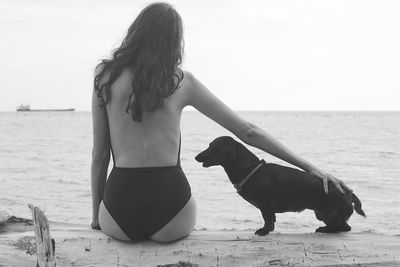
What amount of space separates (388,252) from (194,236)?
144 centimetres

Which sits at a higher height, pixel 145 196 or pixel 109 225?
pixel 145 196

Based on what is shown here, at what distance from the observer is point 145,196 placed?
3.61 meters

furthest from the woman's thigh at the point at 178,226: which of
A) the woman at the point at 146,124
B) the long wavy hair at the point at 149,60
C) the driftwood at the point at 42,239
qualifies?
the driftwood at the point at 42,239

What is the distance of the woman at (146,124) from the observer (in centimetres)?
347

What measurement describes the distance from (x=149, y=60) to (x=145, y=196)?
3.06 ft

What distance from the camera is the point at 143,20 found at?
11.6ft

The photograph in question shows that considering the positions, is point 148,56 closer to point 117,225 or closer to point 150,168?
point 150,168

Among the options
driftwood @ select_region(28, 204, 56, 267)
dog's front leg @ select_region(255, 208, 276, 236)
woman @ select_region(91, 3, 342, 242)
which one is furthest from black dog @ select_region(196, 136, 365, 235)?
driftwood @ select_region(28, 204, 56, 267)

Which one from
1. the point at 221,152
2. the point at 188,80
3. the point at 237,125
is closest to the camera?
the point at 188,80

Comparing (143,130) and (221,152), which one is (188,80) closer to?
(143,130)

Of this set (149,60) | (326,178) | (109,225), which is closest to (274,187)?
(326,178)

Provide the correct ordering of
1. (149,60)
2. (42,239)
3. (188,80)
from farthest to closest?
(188,80), (149,60), (42,239)

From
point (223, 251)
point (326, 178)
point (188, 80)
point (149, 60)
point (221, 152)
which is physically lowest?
point (223, 251)

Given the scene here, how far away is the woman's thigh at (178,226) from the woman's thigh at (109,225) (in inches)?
8.9
